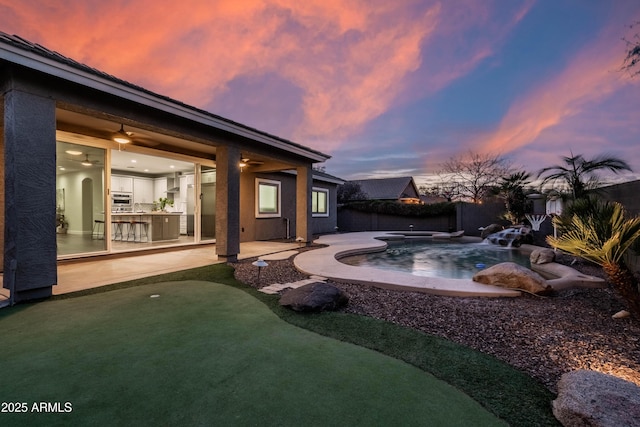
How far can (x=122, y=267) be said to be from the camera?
6258 millimetres

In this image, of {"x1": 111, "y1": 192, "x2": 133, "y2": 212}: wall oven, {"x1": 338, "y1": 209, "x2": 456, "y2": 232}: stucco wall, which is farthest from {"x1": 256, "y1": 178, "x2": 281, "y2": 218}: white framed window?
{"x1": 338, "y1": 209, "x2": 456, "y2": 232}: stucco wall

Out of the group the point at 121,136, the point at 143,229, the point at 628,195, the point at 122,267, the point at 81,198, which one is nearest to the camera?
the point at 628,195

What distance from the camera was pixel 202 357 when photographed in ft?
8.29

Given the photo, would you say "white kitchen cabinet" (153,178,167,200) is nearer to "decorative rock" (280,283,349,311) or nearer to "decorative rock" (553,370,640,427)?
"decorative rock" (280,283,349,311)

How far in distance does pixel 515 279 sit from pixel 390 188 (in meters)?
28.6

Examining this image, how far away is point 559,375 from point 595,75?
398 inches

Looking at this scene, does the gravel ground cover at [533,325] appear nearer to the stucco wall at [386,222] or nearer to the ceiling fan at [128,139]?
the ceiling fan at [128,139]

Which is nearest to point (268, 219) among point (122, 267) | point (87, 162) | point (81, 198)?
point (81, 198)

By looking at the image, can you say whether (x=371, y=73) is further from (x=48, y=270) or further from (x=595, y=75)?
(x=48, y=270)

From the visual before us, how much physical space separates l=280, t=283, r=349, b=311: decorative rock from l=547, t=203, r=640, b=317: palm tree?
262 cm

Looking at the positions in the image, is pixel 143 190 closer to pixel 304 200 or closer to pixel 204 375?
pixel 304 200

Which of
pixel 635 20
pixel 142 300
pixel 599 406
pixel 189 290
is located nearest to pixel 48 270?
pixel 142 300

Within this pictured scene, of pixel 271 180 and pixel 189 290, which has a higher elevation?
pixel 271 180

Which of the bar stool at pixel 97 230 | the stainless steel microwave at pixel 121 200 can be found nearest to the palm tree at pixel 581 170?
the bar stool at pixel 97 230
